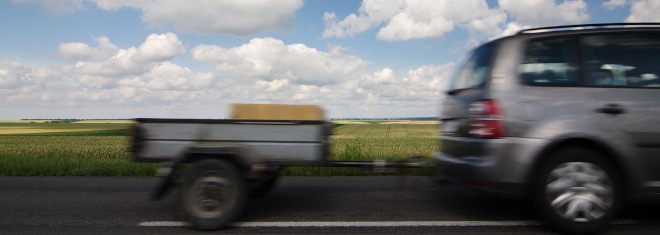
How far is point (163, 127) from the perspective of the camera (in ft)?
14.6

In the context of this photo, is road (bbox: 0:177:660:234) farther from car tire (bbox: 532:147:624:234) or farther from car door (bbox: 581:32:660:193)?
car door (bbox: 581:32:660:193)

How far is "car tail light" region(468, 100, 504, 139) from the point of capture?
404 cm

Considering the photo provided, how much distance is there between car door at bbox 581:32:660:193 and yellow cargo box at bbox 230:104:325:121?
2504mm

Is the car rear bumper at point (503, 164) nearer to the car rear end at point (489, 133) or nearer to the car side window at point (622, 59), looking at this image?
the car rear end at point (489, 133)

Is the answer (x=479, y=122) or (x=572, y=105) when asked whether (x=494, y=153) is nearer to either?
(x=479, y=122)

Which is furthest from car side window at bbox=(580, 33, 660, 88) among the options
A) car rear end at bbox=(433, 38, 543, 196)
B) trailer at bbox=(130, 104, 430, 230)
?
trailer at bbox=(130, 104, 430, 230)

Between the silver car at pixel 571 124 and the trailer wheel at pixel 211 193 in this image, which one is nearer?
the silver car at pixel 571 124

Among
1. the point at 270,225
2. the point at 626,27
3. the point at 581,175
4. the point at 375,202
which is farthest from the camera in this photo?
the point at 375,202

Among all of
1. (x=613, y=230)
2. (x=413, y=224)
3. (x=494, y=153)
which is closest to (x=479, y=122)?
(x=494, y=153)

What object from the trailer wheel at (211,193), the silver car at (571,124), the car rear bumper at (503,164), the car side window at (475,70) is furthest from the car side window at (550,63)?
the trailer wheel at (211,193)

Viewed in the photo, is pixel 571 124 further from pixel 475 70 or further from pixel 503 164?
pixel 475 70

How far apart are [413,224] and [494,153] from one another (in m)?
1.06

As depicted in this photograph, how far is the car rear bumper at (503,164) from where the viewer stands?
158 inches

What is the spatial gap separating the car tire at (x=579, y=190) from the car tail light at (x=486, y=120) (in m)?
0.52
